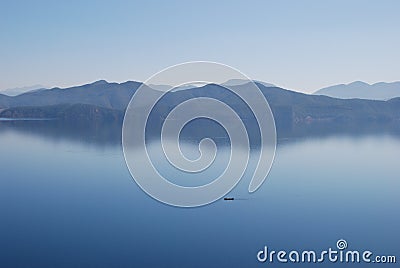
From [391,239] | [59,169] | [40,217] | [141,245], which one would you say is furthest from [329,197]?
[59,169]

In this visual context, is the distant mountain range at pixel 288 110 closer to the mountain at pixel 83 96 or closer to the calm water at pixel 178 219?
the mountain at pixel 83 96

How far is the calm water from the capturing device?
10398 millimetres

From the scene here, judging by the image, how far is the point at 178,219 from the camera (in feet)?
43.6

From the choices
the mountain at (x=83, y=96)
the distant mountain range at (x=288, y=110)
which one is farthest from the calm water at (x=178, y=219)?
the mountain at (x=83, y=96)

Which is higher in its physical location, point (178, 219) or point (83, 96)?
point (83, 96)

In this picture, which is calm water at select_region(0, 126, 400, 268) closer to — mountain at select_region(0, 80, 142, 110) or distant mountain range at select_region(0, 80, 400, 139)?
distant mountain range at select_region(0, 80, 400, 139)

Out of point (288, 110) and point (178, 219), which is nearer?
point (178, 219)

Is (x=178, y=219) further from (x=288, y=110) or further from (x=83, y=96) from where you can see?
(x=83, y=96)

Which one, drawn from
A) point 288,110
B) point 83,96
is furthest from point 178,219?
point 83,96

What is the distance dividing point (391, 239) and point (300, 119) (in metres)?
70.9

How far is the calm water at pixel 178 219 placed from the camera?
34.1ft

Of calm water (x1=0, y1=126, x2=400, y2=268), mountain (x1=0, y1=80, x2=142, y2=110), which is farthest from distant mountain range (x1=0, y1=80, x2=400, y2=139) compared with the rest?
calm water (x1=0, y1=126, x2=400, y2=268)

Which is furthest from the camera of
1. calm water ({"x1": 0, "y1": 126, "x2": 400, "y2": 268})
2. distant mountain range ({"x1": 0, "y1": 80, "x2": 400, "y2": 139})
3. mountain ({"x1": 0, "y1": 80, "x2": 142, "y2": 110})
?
mountain ({"x1": 0, "y1": 80, "x2": 142, "y2": 110})

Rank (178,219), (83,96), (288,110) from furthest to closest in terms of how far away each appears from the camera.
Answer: (83,96) → (288,110) → (178,219)
